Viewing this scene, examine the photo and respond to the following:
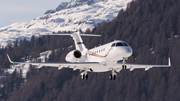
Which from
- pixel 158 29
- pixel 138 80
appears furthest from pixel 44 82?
pixel 158 29

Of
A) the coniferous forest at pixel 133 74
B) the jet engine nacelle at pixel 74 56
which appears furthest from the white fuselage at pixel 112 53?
the coniferous forest at pixel 133 74

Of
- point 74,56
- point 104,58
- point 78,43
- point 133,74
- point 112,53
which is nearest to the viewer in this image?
point 112,53

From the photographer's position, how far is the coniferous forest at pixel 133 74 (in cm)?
12462

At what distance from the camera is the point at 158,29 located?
520 ft

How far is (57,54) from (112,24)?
33342 mm

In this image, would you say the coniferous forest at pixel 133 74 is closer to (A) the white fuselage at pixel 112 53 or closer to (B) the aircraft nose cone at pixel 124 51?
(A) the white fuselage at pixel 112 53

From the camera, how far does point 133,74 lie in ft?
431

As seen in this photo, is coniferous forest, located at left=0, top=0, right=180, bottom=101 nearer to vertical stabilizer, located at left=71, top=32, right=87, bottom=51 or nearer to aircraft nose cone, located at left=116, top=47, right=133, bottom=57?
vertical stabilizer, located at left=71, top=32, right=87, bottom=51

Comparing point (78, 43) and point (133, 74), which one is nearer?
point (78, 43)

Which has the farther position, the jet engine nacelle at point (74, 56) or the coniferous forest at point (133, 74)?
the coniferous forest at point (133, 74)

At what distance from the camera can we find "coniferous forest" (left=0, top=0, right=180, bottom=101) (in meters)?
125

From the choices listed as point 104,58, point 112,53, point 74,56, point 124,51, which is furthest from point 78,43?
point 124,51

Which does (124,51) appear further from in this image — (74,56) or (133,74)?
(133,74)

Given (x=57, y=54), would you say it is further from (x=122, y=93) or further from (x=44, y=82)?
(x=122, y=93)
